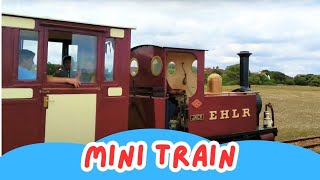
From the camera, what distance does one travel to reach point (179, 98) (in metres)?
7.12

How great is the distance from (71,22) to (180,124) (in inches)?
112

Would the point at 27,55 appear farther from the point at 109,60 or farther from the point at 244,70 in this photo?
the point at 244,70

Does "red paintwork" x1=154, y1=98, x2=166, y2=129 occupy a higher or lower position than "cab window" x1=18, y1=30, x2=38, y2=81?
lower

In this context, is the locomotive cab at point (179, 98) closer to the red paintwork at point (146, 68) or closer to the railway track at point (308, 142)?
the red paintwork at point (146, 68)

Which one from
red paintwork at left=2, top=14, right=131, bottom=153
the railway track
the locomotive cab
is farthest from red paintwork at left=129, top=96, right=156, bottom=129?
the railway track

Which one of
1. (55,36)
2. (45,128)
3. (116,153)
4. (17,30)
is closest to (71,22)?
(55,36)

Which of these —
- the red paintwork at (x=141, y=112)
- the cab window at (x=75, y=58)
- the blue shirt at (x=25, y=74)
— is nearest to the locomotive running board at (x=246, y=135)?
the red paintwork at (x=141, y=112)

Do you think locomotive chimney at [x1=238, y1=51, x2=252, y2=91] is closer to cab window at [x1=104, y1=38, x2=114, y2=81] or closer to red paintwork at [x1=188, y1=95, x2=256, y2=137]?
red paintwork at [x1=188, y1=95, x2=256, y2=137]

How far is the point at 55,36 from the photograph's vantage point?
17.5 ft

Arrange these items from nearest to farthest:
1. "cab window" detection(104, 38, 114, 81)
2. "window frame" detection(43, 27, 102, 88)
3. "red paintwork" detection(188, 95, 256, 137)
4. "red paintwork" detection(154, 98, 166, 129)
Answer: "window frame" detection(43, 27, 102, 88) < "cab window" detection(104, 38, 114, 81) < "red paintwork" detection(154, 98, 166, 129) < "red paintwork" detection(188, 95, 256, 137)

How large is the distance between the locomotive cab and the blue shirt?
7.17ft

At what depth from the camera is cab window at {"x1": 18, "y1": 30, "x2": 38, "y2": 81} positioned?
491 cm

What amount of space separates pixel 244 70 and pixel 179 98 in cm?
253

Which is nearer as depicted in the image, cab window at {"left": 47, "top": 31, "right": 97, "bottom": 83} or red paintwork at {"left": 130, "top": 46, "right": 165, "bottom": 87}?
cab window at {"left": 47, "top": 31, "right": 97, "bottom": 83}
